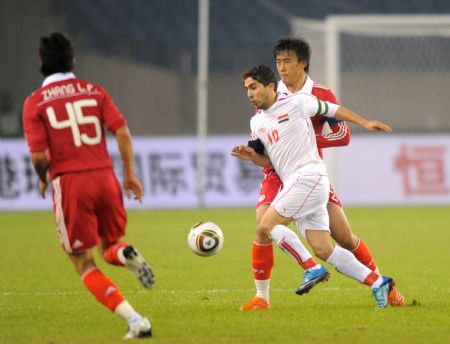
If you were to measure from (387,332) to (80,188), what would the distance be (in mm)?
2219

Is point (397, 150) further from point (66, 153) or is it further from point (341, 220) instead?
point (66, 153)

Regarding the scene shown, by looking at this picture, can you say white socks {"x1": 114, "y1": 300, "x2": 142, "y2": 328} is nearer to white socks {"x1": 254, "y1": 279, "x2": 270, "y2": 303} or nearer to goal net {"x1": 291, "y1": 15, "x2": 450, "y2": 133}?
white socks {"x1": 254, "y1": 279, "x2": 270, "y2": 303}

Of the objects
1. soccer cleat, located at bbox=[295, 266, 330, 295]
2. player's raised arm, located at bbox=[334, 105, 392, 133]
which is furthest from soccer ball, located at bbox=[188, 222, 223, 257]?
player's raised arm, located at bbox=[334, 105, 392, 133]

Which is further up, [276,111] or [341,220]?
[276,111]

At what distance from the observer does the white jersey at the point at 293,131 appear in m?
8.45

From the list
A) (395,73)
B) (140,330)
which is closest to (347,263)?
(140,330)

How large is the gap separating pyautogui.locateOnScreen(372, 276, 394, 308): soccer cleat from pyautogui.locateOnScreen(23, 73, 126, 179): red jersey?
2512mm

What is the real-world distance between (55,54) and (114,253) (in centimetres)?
133

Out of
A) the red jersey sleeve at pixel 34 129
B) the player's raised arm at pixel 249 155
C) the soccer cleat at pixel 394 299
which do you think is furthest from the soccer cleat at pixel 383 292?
the red jersey sleeve at pixel 34 129

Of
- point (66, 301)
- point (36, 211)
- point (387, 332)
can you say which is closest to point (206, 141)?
point (36, 211)

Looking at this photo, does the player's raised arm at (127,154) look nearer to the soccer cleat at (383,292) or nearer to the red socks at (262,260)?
the red socks at (262,260)

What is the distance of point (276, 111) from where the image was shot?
27.9 feet

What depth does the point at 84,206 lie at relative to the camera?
7172mm

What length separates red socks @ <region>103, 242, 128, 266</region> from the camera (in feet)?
23.4
